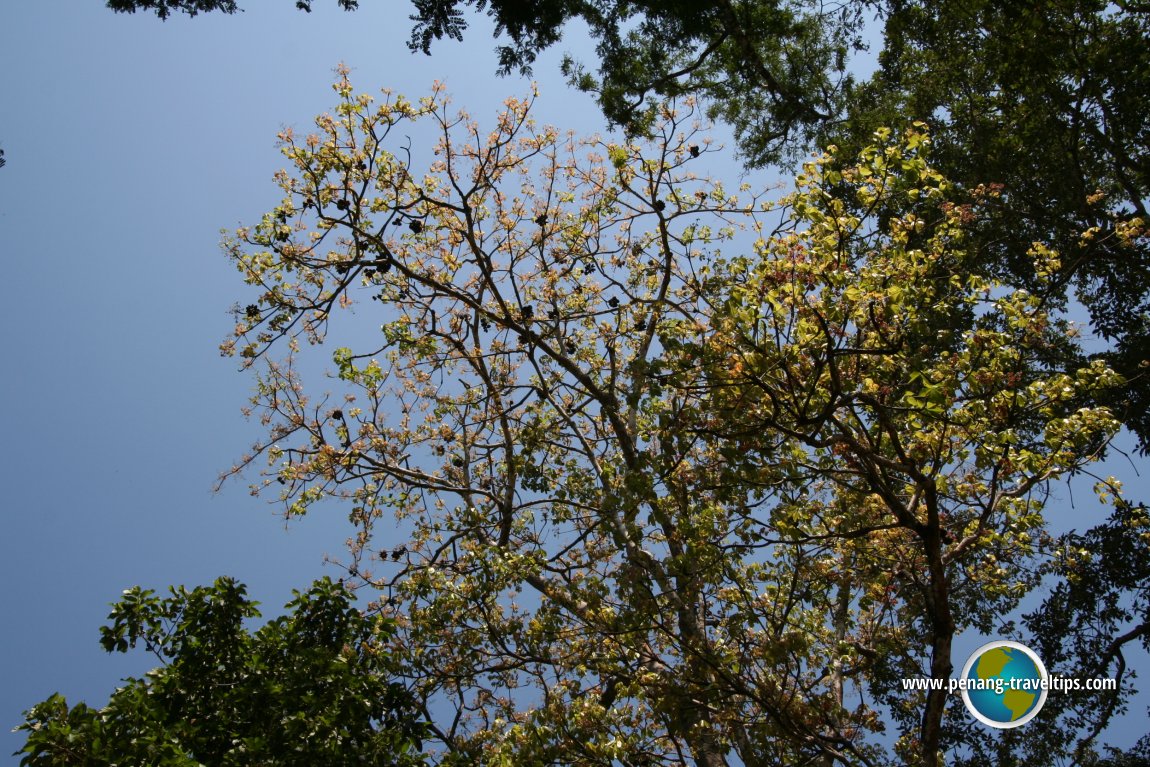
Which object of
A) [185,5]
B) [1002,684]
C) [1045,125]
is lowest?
[1002,684]

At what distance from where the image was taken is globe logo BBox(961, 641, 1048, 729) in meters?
7.16

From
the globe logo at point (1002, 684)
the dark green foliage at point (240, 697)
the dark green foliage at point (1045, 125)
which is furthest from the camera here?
the dark green foliage at point (1045, 125)

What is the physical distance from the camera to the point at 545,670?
8359 millimetres

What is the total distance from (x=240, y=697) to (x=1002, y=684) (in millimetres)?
5850

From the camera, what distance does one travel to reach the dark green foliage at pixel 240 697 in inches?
198

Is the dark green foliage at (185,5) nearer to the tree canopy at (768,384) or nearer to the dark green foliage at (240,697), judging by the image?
the tree canopy at (768,384)

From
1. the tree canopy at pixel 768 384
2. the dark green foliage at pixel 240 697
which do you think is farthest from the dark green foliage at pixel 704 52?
the dark green foliage at pixel 240 697

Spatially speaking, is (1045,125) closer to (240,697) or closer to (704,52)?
(704,52)

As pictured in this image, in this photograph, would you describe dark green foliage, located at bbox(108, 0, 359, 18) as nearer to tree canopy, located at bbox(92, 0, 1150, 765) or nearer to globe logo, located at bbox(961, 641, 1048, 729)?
tree canopy, located at bbox(92, 0, 1150, 765)

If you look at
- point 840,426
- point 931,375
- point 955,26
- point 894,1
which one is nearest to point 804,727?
point 840,426

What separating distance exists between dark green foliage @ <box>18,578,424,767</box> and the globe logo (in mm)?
4360

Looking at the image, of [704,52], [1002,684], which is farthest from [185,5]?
[1002,684]

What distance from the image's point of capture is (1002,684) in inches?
288

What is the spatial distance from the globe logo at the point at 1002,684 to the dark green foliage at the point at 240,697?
436cm
